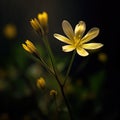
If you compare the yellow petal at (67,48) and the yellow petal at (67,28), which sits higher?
the yellow petal at (67,28)

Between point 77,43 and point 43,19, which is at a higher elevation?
point 43,19

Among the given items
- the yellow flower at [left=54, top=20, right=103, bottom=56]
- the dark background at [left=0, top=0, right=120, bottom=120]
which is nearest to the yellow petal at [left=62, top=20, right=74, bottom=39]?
the yellow flower at [left=54, top=20, right=103, bottom=56]

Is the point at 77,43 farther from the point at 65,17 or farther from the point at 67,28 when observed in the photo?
the point at 65,17

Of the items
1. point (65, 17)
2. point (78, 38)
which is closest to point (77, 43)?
point (78, 38)

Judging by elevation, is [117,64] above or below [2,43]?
below

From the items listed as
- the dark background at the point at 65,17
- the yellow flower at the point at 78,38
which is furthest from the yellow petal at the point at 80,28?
the dark background at the point at 65,17

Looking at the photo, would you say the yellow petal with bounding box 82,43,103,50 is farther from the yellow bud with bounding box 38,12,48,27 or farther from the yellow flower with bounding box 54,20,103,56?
the yellow bud with bounding box 38,12,48,27

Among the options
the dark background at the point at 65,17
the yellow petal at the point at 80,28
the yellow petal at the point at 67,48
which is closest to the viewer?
the yellow petal at the point at 67,48

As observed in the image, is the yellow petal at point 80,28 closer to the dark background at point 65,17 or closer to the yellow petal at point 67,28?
the yellow petal at point 67,28

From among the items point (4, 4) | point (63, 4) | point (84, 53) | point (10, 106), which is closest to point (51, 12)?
point (63, 4)

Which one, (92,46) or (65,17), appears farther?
(65,17)

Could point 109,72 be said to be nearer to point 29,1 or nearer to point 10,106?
point 10,106
